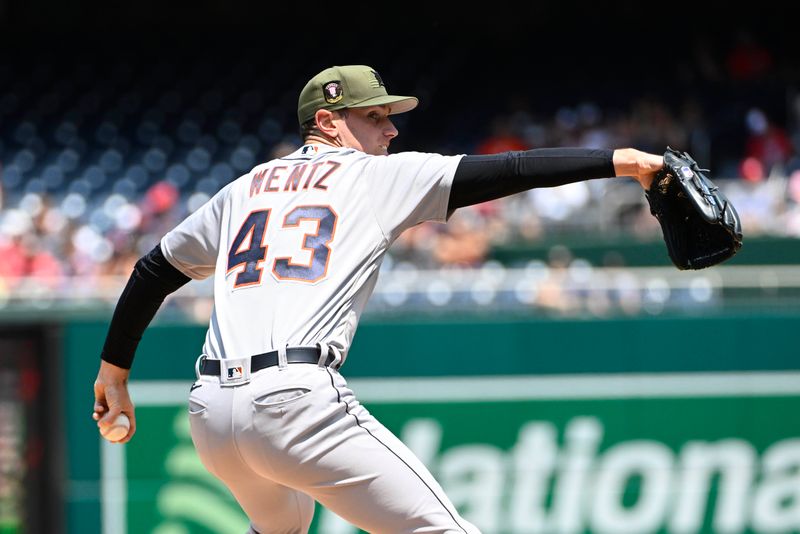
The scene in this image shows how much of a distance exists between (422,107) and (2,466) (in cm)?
1040

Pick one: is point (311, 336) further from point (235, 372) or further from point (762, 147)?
point (762, 147)

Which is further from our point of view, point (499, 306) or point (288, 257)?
point (499, 306)

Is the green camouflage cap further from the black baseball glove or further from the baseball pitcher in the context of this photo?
the black baseball glove

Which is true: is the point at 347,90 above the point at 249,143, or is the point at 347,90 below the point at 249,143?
below

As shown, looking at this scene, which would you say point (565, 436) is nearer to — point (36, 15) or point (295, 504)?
point (295, 504)

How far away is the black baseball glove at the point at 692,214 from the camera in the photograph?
10.3 ft

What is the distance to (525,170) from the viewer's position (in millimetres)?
3113

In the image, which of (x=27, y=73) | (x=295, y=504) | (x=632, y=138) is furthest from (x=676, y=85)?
(x=295, y=504)

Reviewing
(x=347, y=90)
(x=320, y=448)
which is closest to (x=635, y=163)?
(x=347, y=90)

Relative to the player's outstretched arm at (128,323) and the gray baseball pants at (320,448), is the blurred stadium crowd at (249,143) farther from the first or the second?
the gray baseball pants at (320,448)

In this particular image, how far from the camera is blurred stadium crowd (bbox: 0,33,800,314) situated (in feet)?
32.0

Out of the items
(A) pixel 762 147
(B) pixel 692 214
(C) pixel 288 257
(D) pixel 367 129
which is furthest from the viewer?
(A) pixel 762 147

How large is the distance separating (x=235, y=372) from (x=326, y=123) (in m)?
0.74

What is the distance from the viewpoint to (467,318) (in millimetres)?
6336
